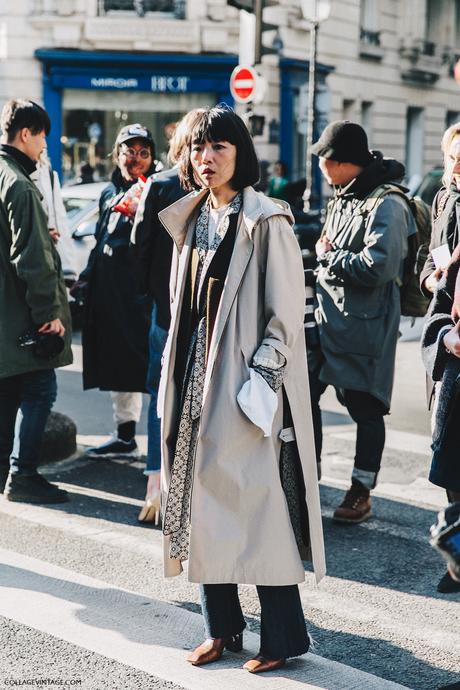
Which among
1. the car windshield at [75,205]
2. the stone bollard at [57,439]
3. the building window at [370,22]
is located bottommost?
the stone bollard at [57,439]

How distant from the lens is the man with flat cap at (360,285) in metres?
5.26

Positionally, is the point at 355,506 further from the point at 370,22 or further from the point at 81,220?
the point at 370,22

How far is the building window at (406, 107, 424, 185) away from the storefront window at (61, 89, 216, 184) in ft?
30.6

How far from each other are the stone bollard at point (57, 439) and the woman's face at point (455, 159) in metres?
2.97

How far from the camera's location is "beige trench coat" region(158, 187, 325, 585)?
3531mm

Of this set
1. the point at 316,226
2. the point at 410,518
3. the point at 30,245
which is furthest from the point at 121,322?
the point at 316,226

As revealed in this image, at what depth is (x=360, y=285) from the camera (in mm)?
5324

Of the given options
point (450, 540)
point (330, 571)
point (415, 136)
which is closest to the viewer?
point (450, 540)

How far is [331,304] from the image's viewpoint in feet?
18.0

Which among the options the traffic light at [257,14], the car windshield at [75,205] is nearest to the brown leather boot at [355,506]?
the car windshield at [75,205]

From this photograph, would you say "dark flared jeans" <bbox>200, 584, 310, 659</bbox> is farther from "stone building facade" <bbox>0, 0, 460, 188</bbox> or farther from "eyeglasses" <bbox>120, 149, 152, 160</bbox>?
"stone building facade" <bbox>0, 0, 460, 188</bbox>

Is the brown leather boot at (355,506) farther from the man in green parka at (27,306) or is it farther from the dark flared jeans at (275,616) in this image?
the dark flared jeans at (275,616)

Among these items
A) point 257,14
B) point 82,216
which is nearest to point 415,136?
point 257,14

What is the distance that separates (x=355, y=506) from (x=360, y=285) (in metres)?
1.12
